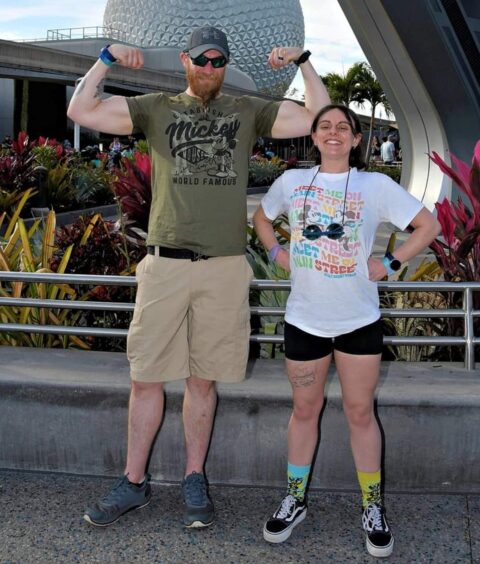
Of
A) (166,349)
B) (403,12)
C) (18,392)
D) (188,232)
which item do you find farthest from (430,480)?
(403,12)

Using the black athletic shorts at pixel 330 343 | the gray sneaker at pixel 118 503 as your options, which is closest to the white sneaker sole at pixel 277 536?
the gray sneaker at pixel 118 503

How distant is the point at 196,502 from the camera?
125 inches

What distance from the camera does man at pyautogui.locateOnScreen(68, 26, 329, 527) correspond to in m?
3.06

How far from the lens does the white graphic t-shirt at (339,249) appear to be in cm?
287

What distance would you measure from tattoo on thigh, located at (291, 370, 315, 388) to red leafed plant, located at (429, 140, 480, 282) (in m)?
1.60

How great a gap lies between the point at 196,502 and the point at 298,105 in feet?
5.86

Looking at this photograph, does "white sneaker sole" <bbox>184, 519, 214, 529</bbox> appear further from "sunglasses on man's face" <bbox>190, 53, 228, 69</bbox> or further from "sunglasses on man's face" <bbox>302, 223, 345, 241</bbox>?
"sunglasses on man's face" <bbox>190, 53, 228, 69</bbox>

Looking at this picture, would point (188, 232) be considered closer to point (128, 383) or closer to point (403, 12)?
point (128, 383)

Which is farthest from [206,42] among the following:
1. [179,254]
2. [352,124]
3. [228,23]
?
[228,23]

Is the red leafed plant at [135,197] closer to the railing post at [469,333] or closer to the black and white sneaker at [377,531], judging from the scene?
the railing post at [469,333]

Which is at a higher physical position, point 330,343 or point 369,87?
point 369,87

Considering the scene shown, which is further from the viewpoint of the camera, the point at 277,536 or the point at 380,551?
the point at 277,536

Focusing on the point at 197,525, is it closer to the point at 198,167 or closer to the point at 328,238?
the point at 328,238

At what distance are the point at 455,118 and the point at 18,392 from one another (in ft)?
28.2
